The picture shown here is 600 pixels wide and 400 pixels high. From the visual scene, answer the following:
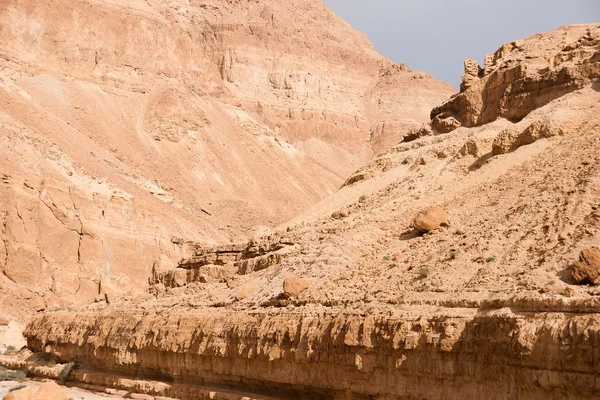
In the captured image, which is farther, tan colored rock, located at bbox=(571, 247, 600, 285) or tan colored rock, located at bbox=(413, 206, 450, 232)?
tan colored rock, located at bbox=(413, 206, 450, 232)

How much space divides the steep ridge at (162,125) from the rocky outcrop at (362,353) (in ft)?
51.1

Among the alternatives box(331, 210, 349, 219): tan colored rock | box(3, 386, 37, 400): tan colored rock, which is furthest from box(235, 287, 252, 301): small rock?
box(3, 386, 37, 400): tan colored rock

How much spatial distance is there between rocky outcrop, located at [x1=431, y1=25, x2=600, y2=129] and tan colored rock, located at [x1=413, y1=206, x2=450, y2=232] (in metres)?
5.24

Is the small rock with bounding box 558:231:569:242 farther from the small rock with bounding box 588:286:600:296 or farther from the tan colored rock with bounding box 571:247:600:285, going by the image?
the small rock with bounding box 588:286:600:296

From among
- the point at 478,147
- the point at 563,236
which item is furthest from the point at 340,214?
the point at 563,236

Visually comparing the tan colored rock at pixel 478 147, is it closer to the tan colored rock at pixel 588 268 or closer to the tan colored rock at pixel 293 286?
the tan colored rock at pixel 293 286

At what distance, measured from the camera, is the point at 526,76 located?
19125 mm

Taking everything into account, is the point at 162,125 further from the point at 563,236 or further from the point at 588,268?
the point at 588,268

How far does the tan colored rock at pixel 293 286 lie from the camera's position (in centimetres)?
1373

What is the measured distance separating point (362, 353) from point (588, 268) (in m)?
3.43

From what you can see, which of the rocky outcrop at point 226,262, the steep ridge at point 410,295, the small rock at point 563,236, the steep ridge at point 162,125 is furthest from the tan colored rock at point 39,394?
the steep ridge at point 162,125

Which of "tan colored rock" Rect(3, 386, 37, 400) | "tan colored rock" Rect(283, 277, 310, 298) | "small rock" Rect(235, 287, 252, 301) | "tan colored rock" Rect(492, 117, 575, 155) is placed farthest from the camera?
"tan colored rock" Rect(492, 117, 575, 155)

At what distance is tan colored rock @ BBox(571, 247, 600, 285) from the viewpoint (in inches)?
368

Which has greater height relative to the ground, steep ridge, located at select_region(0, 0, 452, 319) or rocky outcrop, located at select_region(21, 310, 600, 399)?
steep ridge, located at select_region(0, 0, 452, 319)
